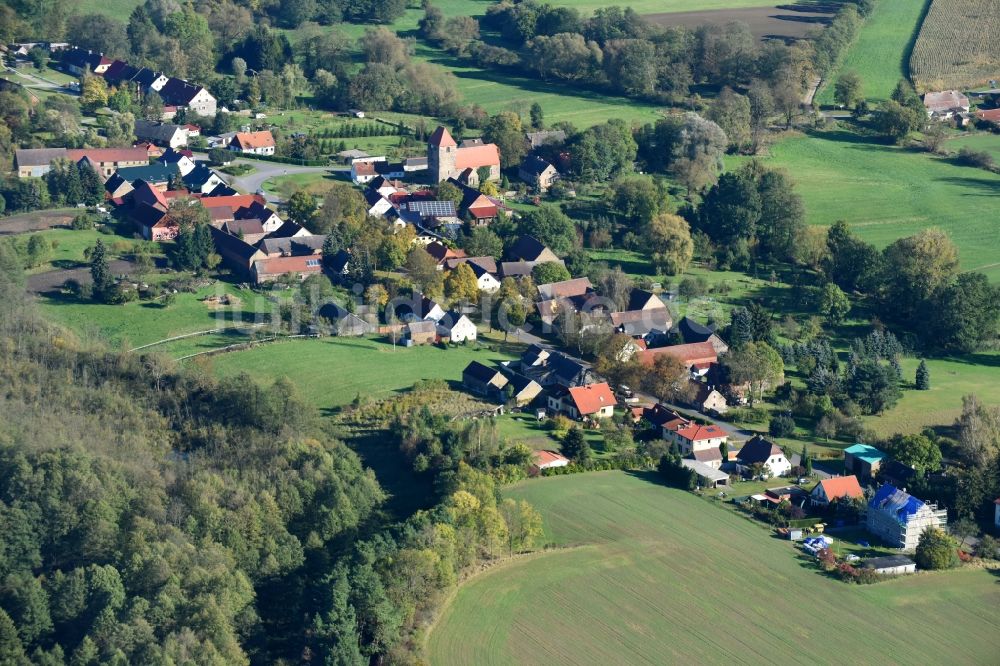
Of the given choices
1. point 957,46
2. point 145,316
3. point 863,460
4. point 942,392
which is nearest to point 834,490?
point 863,460

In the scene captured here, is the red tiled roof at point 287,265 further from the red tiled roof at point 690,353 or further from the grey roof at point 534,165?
the grey roof at point 534,165

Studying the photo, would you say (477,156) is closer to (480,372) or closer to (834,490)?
(480,372)

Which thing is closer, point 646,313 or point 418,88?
point 646,313

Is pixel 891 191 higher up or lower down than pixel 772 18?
lower down

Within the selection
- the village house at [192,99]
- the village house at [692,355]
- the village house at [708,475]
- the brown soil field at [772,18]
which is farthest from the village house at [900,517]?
the brown soil field at [772,18]

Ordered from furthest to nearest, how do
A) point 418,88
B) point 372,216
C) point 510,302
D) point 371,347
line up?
point 418,88 < point 372,216 < point 510,302 < point 371,347

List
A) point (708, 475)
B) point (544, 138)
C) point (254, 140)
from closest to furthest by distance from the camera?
point (708, 475) < point (544, 138) < point (254, 140)

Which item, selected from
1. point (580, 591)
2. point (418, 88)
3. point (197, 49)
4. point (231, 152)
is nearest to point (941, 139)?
point (418, 88)

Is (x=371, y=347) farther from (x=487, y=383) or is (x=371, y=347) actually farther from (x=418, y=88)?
(x=418, y=88)
